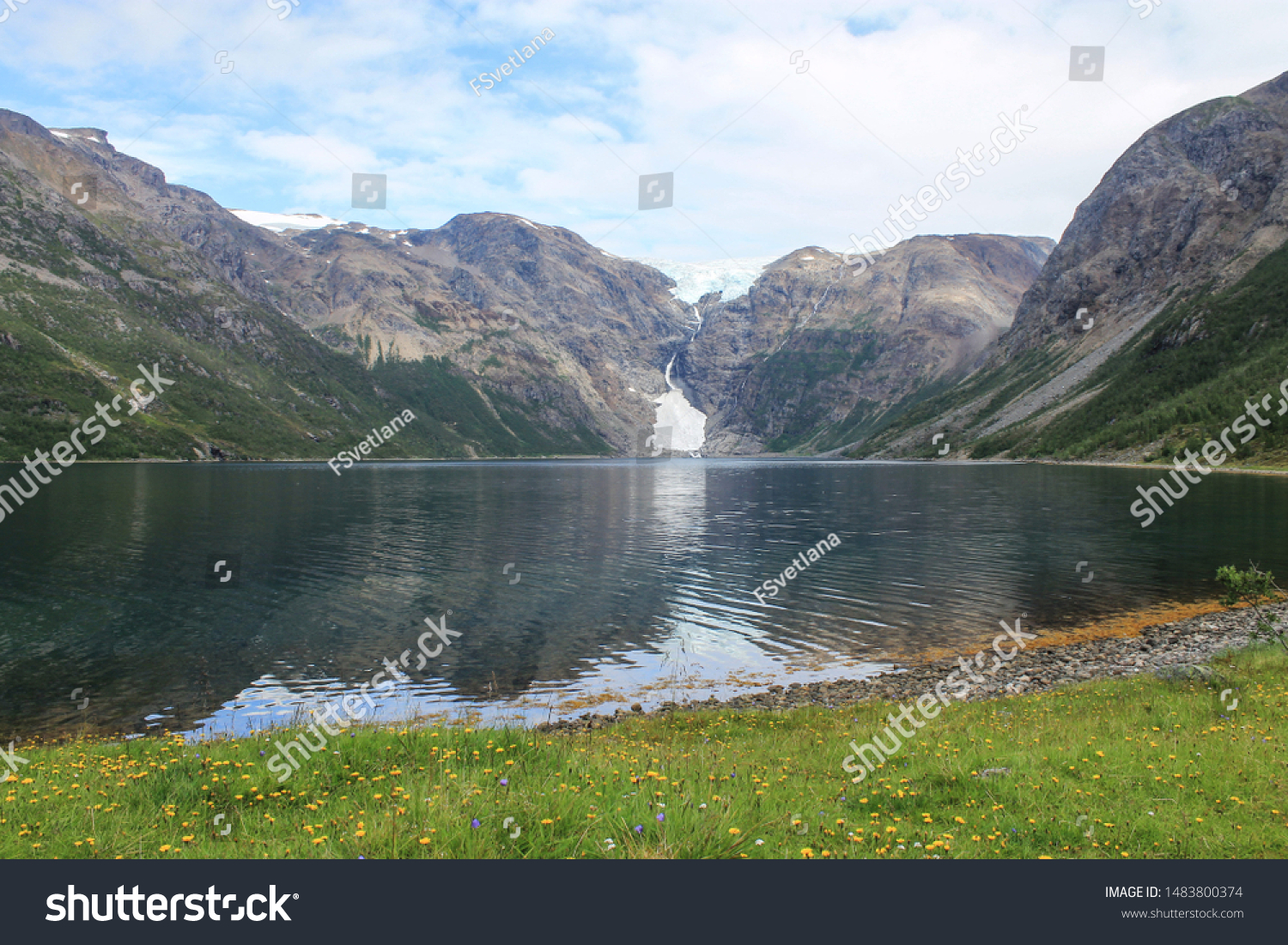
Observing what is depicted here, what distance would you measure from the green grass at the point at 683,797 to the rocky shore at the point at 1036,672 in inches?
338

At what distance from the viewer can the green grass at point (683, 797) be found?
30.0ft

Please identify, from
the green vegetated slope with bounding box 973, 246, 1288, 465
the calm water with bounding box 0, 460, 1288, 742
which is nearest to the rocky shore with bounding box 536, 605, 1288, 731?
the calm water with bounding box 0, 460, 1288, 742

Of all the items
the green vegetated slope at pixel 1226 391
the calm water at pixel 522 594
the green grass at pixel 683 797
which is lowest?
the calm water at pixel 522 594

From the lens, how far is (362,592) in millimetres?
47188

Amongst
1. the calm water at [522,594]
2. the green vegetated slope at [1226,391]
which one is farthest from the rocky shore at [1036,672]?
the green vegetated slope at [1226,391]

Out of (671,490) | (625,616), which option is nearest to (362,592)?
(625,616)

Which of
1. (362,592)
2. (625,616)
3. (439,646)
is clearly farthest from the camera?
(362,592)

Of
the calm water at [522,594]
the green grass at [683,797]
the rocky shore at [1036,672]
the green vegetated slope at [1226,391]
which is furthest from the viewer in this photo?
the green vegetated slope at [1226,391]

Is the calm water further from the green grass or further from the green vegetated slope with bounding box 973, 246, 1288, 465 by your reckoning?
the green vegetated slope with bounding box 973, 246, 1288, 465

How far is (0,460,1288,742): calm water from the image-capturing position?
29.2 metres

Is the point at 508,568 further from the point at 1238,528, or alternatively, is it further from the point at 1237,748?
the point at 1238,528

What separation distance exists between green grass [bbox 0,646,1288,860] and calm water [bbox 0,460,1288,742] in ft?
39.6

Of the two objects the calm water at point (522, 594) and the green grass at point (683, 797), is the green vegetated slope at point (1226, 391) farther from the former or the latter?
the green grass at point (683, 797)
